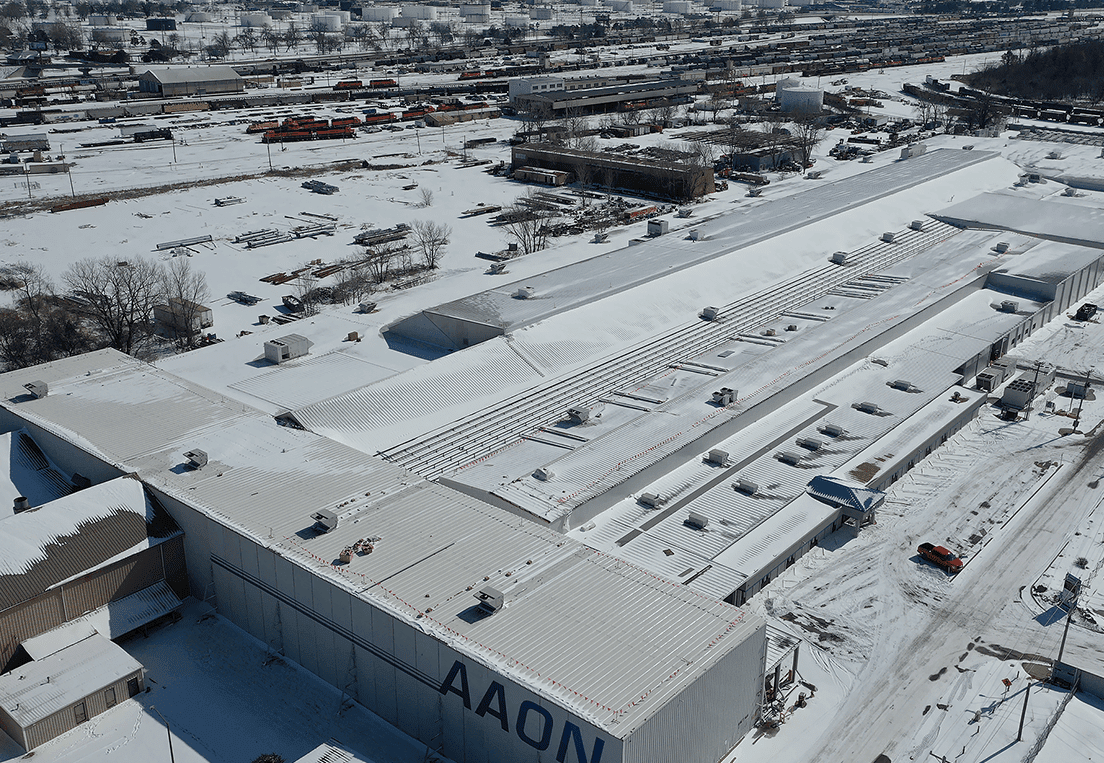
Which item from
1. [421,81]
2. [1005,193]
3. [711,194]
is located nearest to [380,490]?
[711,194]

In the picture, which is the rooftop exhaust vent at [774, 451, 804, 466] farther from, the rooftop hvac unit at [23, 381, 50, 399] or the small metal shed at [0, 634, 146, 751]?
the rooftop hvac unit at [23, 381, 50, 399]

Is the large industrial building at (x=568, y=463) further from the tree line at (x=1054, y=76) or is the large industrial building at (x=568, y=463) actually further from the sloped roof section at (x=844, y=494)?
the tree line at (x=1054, y=76)

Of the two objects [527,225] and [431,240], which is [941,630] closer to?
[431,240]

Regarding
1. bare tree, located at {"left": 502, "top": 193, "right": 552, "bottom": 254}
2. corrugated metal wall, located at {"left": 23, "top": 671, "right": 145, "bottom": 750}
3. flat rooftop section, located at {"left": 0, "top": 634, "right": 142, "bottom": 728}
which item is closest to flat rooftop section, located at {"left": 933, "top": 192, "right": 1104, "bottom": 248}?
bare tree, located at {"left": 502, "top": 193, "right": 552, "bottom": 254}

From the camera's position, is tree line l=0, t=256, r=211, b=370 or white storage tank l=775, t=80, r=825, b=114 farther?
white storage tank l=775, t=80, r=825, b=114

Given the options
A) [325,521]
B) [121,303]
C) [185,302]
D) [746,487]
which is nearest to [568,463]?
[746,487]

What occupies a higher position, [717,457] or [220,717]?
[717,457]
